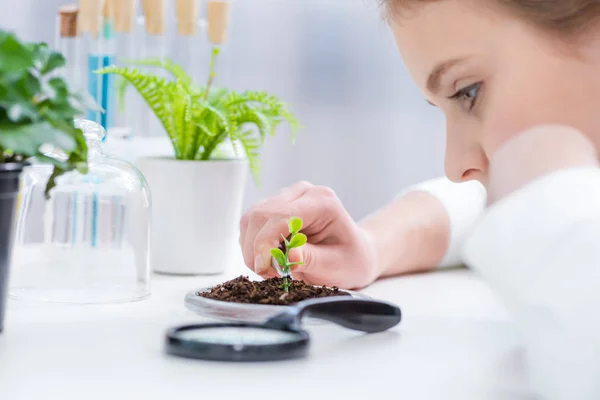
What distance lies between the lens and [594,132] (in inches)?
30.5

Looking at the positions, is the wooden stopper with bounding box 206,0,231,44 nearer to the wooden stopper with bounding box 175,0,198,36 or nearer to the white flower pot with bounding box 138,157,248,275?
the wooden stopper with bounding box 175,0,198,36

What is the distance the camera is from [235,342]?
531 millimetres

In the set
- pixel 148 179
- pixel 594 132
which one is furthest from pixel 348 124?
pixel 594 132

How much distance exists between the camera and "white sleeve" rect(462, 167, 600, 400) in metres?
0.48

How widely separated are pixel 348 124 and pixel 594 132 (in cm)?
144

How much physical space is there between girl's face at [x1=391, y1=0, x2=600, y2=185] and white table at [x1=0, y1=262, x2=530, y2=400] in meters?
0.18

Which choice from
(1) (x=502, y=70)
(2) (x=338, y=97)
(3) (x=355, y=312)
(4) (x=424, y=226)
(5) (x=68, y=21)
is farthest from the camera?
(2) (x=338, y=97)

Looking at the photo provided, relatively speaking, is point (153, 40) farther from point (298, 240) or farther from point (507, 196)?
point (507, 196)

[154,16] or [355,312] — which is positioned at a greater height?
[154,16]

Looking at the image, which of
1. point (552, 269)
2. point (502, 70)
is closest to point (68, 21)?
point (502, 70)

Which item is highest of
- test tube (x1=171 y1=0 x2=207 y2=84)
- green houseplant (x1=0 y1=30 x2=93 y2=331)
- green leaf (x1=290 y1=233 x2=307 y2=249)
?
test tube (x1=171 y1=0 x2=207 y2=84)

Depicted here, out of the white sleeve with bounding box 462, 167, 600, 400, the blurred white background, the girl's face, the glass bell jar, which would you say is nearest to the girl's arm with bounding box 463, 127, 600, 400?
the white sleeve with bounding box 462, 167, 600, 400

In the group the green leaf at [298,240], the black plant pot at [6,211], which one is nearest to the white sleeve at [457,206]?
the green leaf at [298,240]

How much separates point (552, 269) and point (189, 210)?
53 cm
